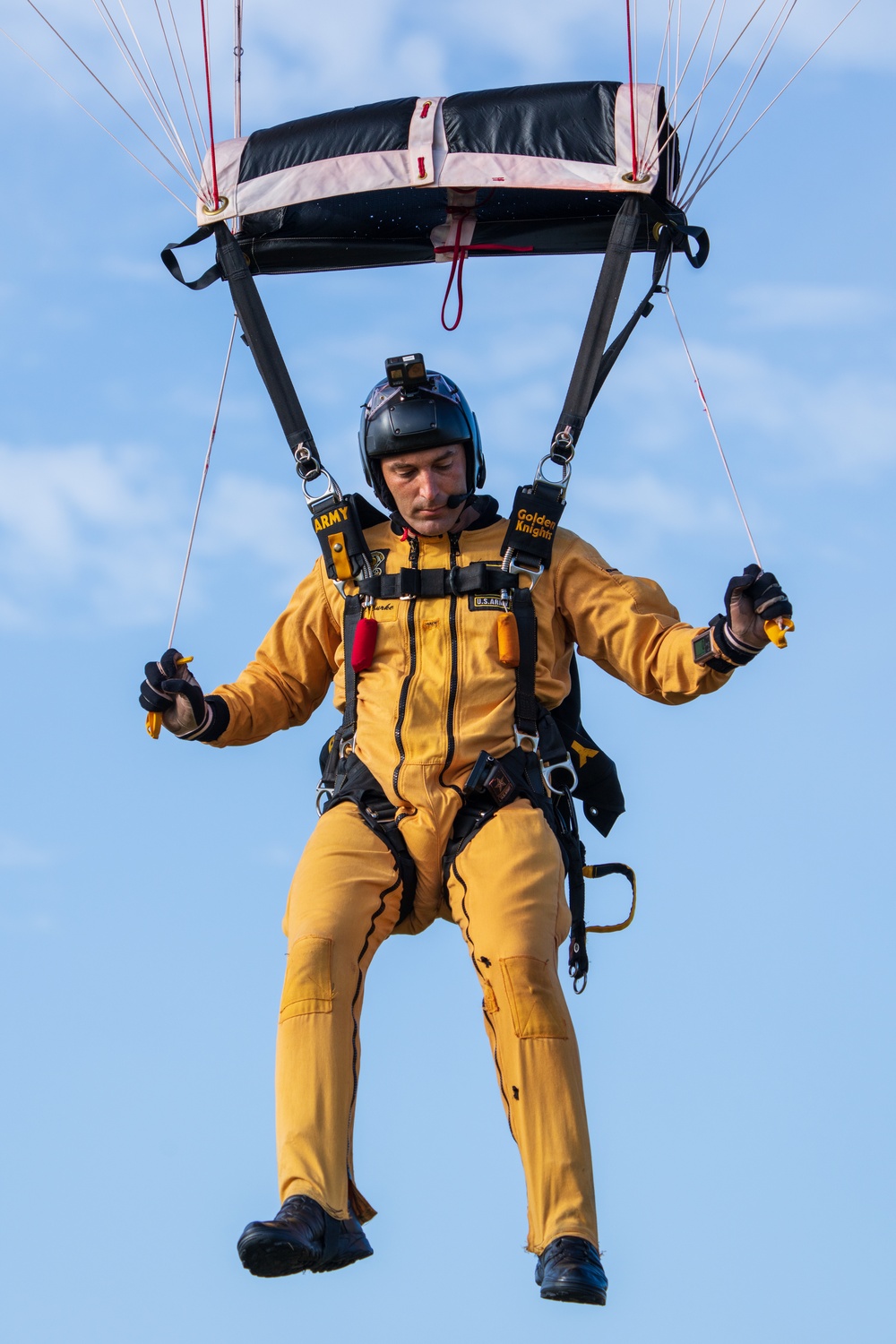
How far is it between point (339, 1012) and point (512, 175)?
3212 mm

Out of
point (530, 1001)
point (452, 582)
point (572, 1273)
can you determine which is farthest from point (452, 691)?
point (572, 1273)

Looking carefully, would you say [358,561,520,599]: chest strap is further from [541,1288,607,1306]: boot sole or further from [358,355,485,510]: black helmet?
[541,1288,607,1306]: boot sole

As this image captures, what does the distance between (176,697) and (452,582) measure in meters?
1.05

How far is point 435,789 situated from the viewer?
6.43m

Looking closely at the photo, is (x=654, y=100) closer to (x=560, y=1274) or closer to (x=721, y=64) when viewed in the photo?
(x=721, y=64)

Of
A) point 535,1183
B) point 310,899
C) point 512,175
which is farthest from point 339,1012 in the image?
point 512,175

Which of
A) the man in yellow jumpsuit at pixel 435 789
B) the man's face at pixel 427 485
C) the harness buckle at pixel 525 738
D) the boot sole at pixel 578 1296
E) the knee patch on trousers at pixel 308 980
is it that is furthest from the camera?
the man's face at pixel 427 485

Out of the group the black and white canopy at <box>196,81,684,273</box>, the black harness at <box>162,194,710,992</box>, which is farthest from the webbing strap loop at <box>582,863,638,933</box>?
the black and white canopy at <box>196,81,684,273</box>

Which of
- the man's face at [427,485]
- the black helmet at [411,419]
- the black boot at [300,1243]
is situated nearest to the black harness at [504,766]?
the man's face at [427,485]

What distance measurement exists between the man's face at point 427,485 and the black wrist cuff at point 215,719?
94 cm

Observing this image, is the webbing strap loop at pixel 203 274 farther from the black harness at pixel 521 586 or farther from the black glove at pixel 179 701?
the black glove at pixel 179 701

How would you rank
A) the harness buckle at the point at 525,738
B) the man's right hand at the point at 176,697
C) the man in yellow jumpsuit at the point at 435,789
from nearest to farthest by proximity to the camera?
the man in yellow jumpsuit at the point at 435,789
the harness buckle at the point at 525,738
the man's right hand at the point at 176,697

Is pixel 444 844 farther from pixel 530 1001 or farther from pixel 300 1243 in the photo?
pixel 300 1243

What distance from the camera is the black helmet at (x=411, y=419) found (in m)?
6.78
